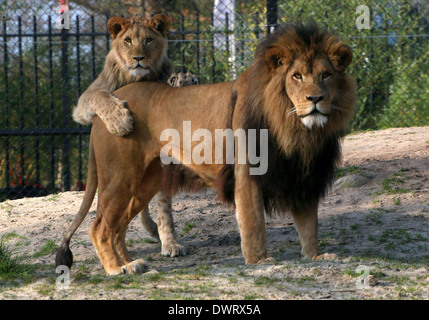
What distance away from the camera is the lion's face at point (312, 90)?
4.32 m

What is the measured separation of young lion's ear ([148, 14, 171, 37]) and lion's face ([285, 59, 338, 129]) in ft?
5.01

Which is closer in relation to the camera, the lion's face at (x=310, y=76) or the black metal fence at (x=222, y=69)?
the lion's face at (x=310, y=76)

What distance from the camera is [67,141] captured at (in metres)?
9.25

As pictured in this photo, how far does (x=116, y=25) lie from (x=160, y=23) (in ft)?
1.12

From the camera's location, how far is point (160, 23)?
5.68 meters

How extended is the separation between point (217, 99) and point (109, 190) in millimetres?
971

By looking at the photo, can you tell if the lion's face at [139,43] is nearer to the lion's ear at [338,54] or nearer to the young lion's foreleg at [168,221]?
the young lion's foreleg at [168,221]

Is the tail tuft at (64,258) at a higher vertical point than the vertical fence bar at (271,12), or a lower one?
lower

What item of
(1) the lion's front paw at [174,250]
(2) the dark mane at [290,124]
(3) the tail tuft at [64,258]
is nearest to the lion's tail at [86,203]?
(3) the tail tuft at [64,258]

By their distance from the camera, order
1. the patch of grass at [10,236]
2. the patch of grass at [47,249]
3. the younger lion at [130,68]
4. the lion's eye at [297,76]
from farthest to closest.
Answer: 1. the patch of grass at [10,236]
2. the patch of grass at [47,249]
3. the younger lion at [130,68]
4. the lion's eye at [297,76]

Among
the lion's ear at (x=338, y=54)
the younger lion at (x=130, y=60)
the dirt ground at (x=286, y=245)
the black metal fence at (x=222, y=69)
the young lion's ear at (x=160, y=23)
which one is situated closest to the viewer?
the dirt ground at (x=286, y=245)
